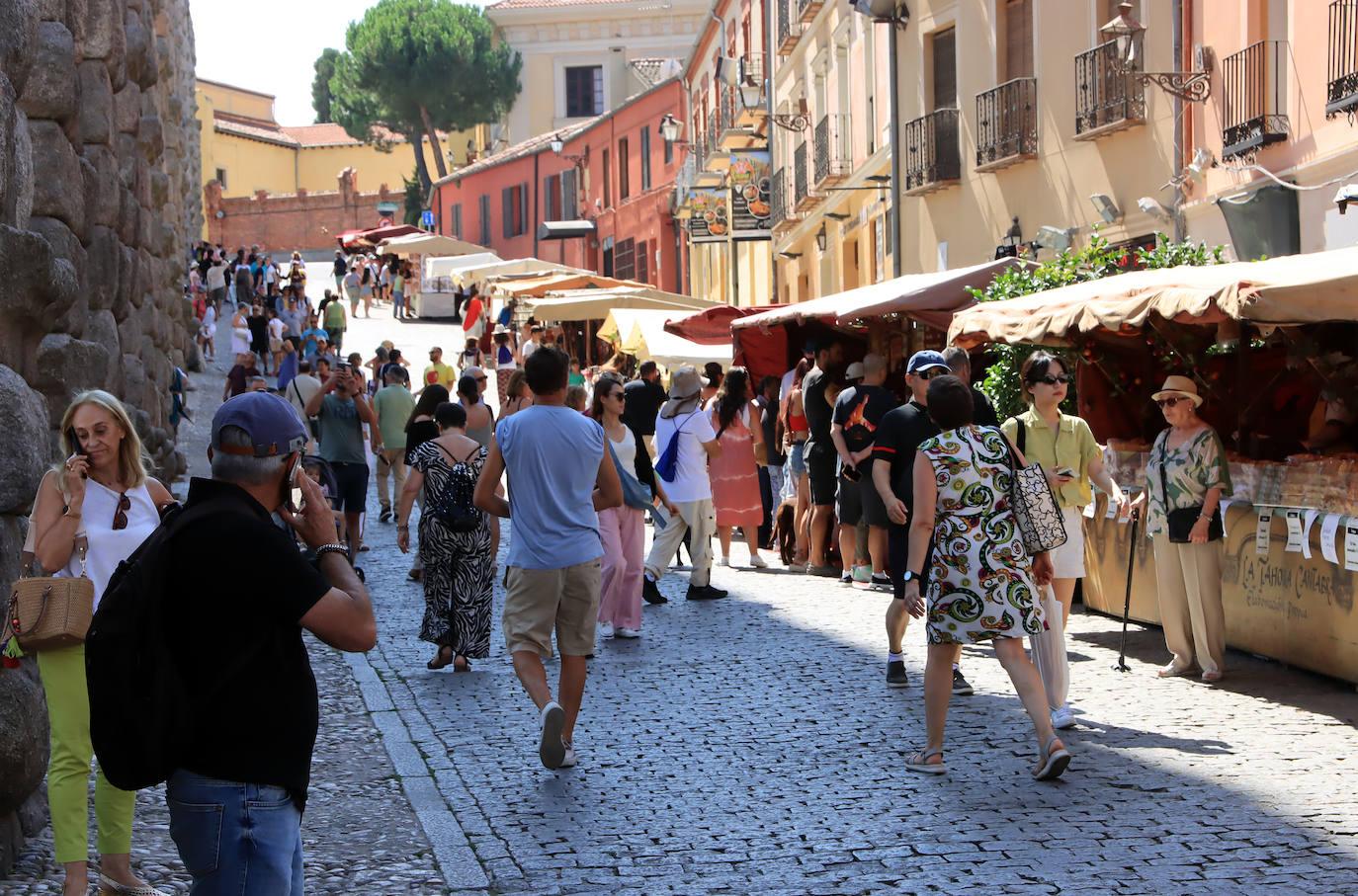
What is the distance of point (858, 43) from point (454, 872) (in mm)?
24804

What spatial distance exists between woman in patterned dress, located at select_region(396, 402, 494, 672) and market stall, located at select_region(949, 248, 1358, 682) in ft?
11.4

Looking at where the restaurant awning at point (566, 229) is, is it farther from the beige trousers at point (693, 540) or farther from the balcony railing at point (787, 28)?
the beige trousers at point (693, 540)

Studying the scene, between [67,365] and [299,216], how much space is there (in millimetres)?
77340

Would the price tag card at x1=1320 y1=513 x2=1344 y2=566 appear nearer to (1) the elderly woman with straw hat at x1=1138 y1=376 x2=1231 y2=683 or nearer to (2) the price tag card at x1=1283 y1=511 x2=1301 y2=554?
(2) the price tag card at x1=1283 y1=511 x2=1301 y2=554

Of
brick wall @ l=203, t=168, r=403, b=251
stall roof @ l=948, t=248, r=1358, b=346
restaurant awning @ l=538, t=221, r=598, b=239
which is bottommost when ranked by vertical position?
stall roof @ l=948, t=248, r=1358, b=346

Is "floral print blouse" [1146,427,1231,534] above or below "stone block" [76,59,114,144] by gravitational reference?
below

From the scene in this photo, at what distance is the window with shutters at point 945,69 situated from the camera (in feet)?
80.7

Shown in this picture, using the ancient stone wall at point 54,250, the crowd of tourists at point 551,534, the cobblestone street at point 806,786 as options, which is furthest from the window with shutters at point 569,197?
the cobblestone street at point 806,786

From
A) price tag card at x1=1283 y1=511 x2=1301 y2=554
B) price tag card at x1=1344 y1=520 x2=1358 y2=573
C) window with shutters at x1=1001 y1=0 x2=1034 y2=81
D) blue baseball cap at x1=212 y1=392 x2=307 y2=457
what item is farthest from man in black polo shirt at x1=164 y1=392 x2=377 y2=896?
window with shutters at x1=1001 y1=0 x2=1034 y2=81

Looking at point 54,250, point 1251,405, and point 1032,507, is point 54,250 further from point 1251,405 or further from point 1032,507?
point 1251,405

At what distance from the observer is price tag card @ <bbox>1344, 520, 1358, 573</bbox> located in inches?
345

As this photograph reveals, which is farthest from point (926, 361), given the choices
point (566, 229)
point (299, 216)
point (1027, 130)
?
point (299, 216)

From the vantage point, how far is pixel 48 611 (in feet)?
18.1

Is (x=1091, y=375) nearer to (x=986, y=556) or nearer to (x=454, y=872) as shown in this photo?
(x=986, y=556)
